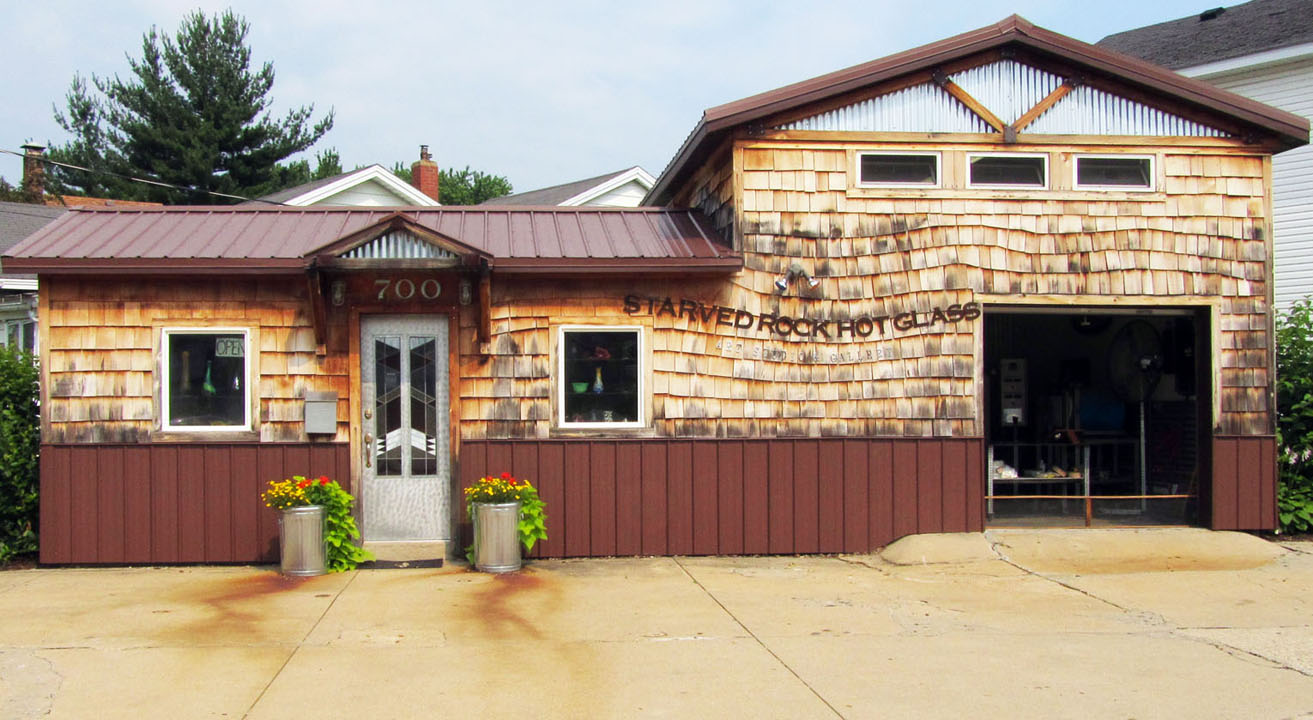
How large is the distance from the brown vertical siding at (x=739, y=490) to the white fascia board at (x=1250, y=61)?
38.6 feet

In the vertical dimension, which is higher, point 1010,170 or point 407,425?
point 1010,170

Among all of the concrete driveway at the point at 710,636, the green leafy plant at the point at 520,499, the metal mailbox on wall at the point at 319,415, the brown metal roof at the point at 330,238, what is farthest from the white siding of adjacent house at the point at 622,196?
the concrete driveway at the point at 710,636

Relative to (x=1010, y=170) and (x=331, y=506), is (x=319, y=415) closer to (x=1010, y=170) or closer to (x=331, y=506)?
(x=331, y=506)

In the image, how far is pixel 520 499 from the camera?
1016 centimetres

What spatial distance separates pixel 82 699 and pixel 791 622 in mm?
4520

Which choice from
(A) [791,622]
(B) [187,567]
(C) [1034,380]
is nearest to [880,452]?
(A) [791,622]

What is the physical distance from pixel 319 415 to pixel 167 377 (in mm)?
1471

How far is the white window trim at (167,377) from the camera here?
10.5m

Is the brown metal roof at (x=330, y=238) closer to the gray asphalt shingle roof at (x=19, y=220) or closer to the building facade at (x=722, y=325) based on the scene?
the building facade at (x=722, y=325)

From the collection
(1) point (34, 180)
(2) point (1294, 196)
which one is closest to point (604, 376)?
(2) point (1294, 196)

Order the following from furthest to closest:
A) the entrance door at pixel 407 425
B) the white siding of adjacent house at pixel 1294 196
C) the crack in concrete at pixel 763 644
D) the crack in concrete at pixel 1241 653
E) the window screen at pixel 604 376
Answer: the white siding of adjacent house at pixel 1294 196 → the window screen at pixel 604 376 → the entrance door at pixel 407 425 → the crack in concrete at pixel 1241 653 → the crack in concrete at pixel 763 644

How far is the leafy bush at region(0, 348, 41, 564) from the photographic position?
10586mm

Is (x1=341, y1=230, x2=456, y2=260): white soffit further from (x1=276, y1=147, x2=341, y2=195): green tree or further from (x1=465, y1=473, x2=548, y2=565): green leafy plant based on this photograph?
(x1=276, y1=147, x2=341, y2=195): green tree

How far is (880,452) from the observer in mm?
10984
